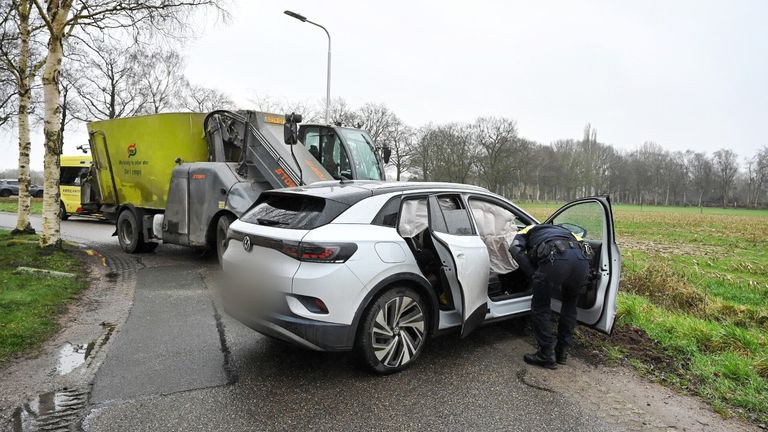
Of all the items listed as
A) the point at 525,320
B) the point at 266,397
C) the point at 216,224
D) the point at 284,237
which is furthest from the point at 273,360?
the point at 216,224

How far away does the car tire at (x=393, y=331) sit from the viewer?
3.84 m

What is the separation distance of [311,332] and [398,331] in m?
0.79

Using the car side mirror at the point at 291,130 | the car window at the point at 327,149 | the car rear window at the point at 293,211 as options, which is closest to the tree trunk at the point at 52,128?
the car side mirror at the point at 291,130

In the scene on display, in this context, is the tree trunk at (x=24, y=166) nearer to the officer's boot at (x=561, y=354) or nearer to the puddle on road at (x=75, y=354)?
the puddle on road at (x=75, y=354)

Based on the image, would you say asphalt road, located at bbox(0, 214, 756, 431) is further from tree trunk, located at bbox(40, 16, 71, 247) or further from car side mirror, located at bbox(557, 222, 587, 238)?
tree trunk, located at bbox(40, 16, 71, 247)

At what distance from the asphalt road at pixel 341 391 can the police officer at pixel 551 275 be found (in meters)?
0.21

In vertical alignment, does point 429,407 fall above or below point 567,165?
below

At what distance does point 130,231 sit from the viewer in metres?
11.3

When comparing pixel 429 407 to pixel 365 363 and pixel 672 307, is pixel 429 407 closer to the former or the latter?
pixel 365 363

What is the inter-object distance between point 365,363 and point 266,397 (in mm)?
804

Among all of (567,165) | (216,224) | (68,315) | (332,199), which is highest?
(567,165)

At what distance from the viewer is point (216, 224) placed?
9.20 m

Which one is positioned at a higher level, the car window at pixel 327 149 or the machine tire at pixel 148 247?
the car window at pixel 327 149

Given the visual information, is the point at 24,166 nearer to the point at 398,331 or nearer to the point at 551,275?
the point at 398,331
